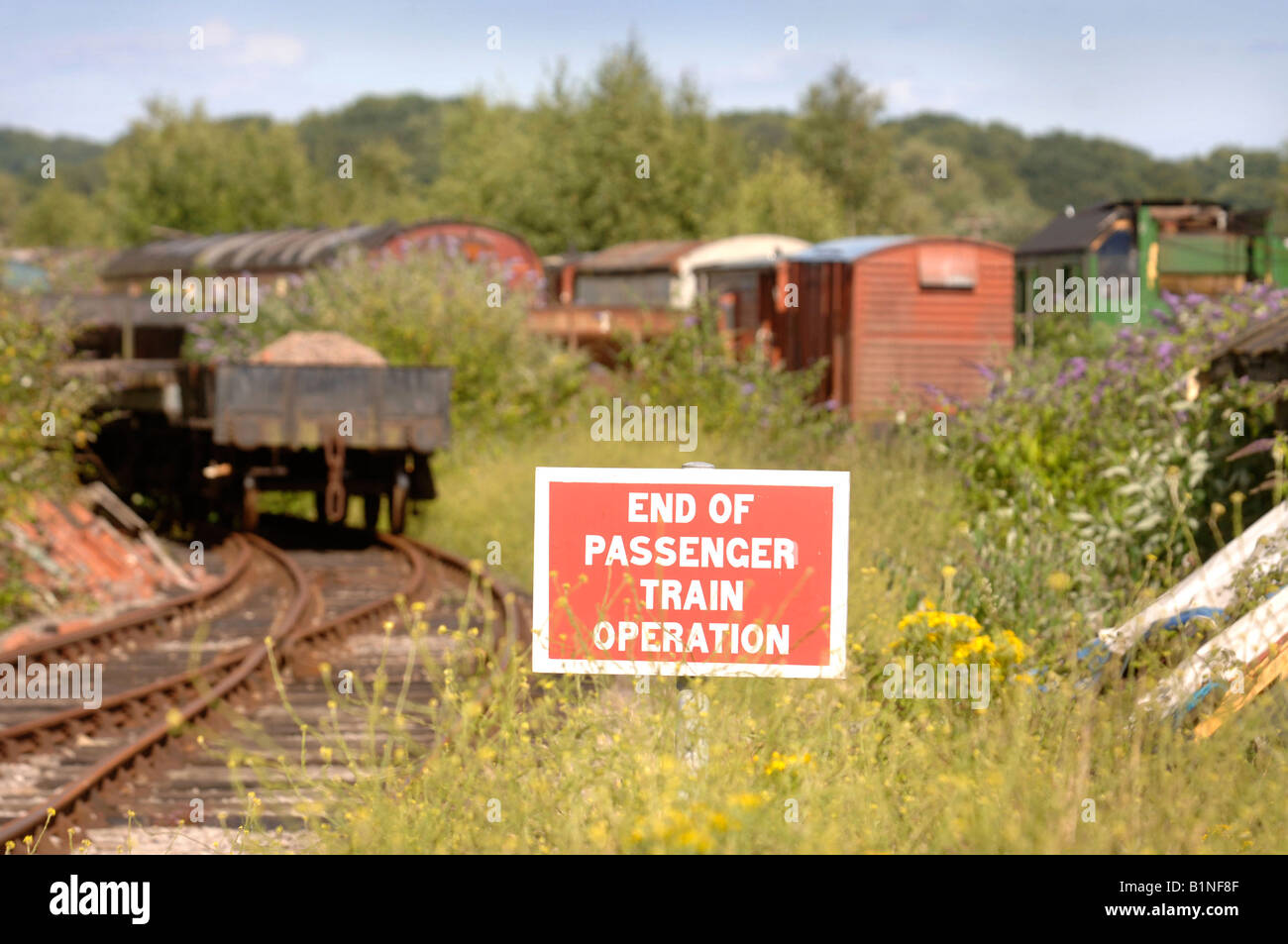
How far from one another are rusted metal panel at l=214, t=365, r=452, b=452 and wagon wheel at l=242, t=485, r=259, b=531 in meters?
0.91

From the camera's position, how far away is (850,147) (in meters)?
74.2

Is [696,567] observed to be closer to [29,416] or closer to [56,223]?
[29,416]

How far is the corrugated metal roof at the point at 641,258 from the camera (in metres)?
32.7

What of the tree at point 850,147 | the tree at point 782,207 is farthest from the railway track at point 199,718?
the tree at point 850,147

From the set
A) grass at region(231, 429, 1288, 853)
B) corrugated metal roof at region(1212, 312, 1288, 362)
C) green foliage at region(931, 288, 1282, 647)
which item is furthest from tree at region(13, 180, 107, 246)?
A: grass at region(231, 429, 1288, 853)

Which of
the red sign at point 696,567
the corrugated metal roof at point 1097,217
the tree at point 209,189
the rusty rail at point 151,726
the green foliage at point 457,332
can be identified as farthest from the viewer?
the tree at point 209,189

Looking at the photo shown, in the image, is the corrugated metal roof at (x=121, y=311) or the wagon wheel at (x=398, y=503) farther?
the corrugated metal roof at (x=121, y=311)

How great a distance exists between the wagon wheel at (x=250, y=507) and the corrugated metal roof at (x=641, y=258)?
16.7m

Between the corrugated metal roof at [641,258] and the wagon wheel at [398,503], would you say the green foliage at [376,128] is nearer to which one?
the corrugated metal roof at [641,258]

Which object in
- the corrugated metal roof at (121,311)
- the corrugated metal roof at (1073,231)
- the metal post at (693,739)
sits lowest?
the metal post at (693,739)

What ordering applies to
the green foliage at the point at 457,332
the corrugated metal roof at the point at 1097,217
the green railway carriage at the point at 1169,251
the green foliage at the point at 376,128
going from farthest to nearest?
the green foliage at the point at 376,128 < the corrugated metal roof at the point at 1097,217 < the green railway carriage at the point at 1169,251 < the green foliage at the point at 457,332

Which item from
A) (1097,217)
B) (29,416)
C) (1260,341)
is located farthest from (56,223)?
(1260,341)

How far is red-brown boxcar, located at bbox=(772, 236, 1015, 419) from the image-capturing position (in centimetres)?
2295
